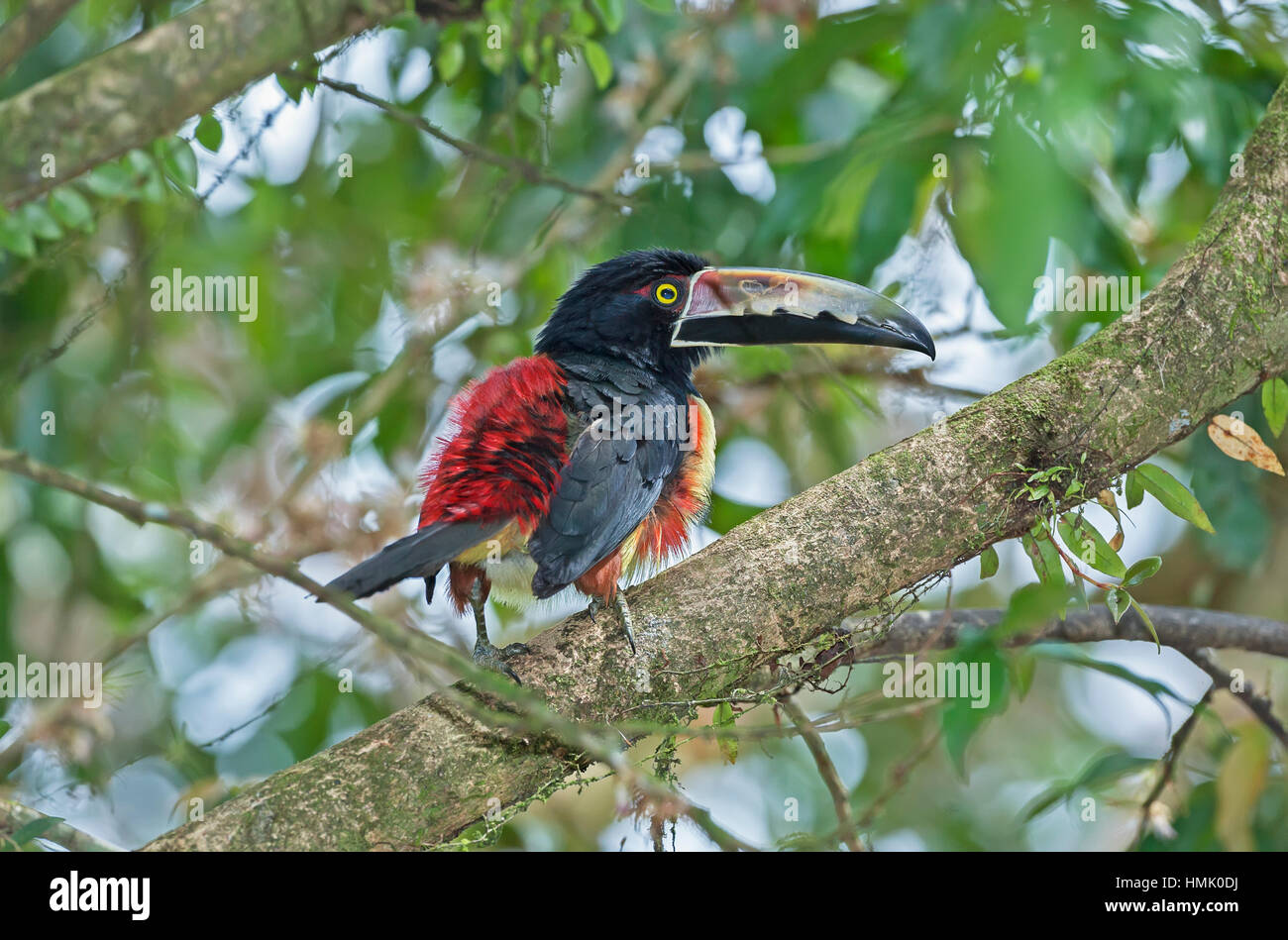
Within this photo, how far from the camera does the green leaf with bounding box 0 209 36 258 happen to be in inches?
108

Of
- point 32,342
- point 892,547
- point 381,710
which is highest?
point 32,342

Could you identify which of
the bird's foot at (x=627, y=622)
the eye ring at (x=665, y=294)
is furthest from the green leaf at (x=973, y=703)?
the eye ring at (x=665, y=294)

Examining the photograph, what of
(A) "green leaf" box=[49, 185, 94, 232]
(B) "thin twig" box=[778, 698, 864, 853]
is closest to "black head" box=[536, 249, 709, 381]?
(B) "thin twig" box=[778, 698, 864, 853]

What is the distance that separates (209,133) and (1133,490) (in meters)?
2.61

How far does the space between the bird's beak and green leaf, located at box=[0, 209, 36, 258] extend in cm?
179

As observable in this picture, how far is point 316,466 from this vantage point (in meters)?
4.07

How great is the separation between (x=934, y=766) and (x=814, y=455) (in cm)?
245

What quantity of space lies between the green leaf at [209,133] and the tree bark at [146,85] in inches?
Result: 1.2

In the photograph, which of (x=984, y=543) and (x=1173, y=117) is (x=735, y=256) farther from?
(x=984, y=543)

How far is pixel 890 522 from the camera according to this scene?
2645mm
